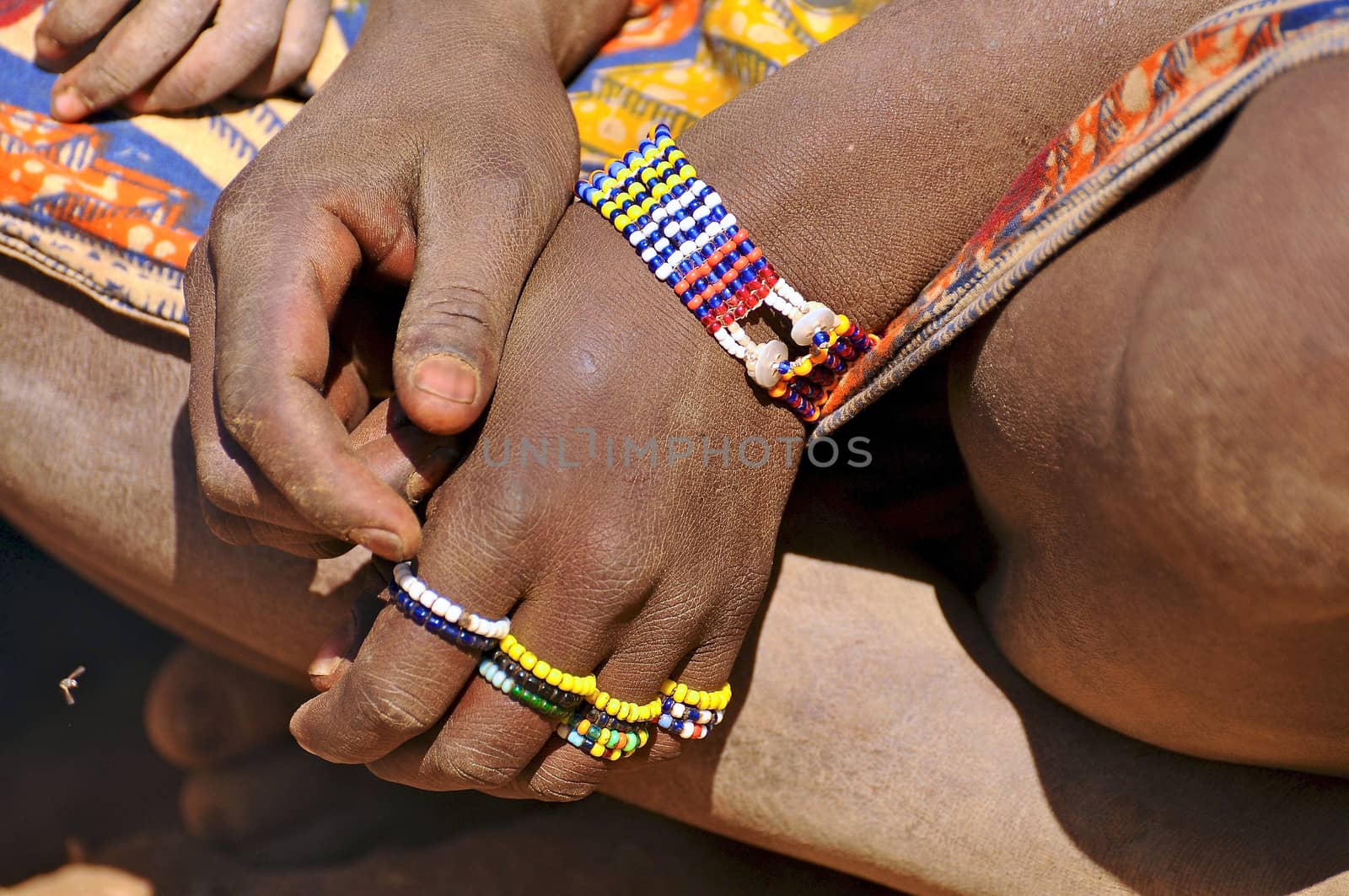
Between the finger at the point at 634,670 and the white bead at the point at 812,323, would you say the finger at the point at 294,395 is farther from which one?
the white bead at the point at 812,323

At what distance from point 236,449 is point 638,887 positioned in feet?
2.31

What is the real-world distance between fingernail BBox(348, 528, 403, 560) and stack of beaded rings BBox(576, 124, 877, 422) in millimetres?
265

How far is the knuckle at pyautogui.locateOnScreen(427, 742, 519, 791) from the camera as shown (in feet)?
2.42

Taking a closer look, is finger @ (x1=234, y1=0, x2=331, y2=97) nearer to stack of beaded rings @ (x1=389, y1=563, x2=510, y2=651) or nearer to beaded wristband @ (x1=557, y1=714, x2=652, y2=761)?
stack of beaded rings @ (x1=389, y1=563, x2=510, y2=651)

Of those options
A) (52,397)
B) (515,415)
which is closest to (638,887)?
(515,415)

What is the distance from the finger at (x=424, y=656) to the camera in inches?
27.6

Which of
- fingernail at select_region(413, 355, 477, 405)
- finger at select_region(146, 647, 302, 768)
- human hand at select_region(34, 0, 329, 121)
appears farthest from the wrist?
finger at select_region(146, 647, 302, 768)

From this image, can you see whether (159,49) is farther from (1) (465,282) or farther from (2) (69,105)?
(1) (465,282)

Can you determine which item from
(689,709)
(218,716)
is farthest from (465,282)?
(218,716)

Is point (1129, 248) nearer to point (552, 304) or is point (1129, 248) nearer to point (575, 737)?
point (552, 304)

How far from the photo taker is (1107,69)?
79 centimetres

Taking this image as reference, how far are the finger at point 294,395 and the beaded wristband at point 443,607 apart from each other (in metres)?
0.04

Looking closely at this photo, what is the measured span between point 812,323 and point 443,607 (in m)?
0.32

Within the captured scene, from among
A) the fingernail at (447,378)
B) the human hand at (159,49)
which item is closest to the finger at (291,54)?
the human hand at (159,49)
